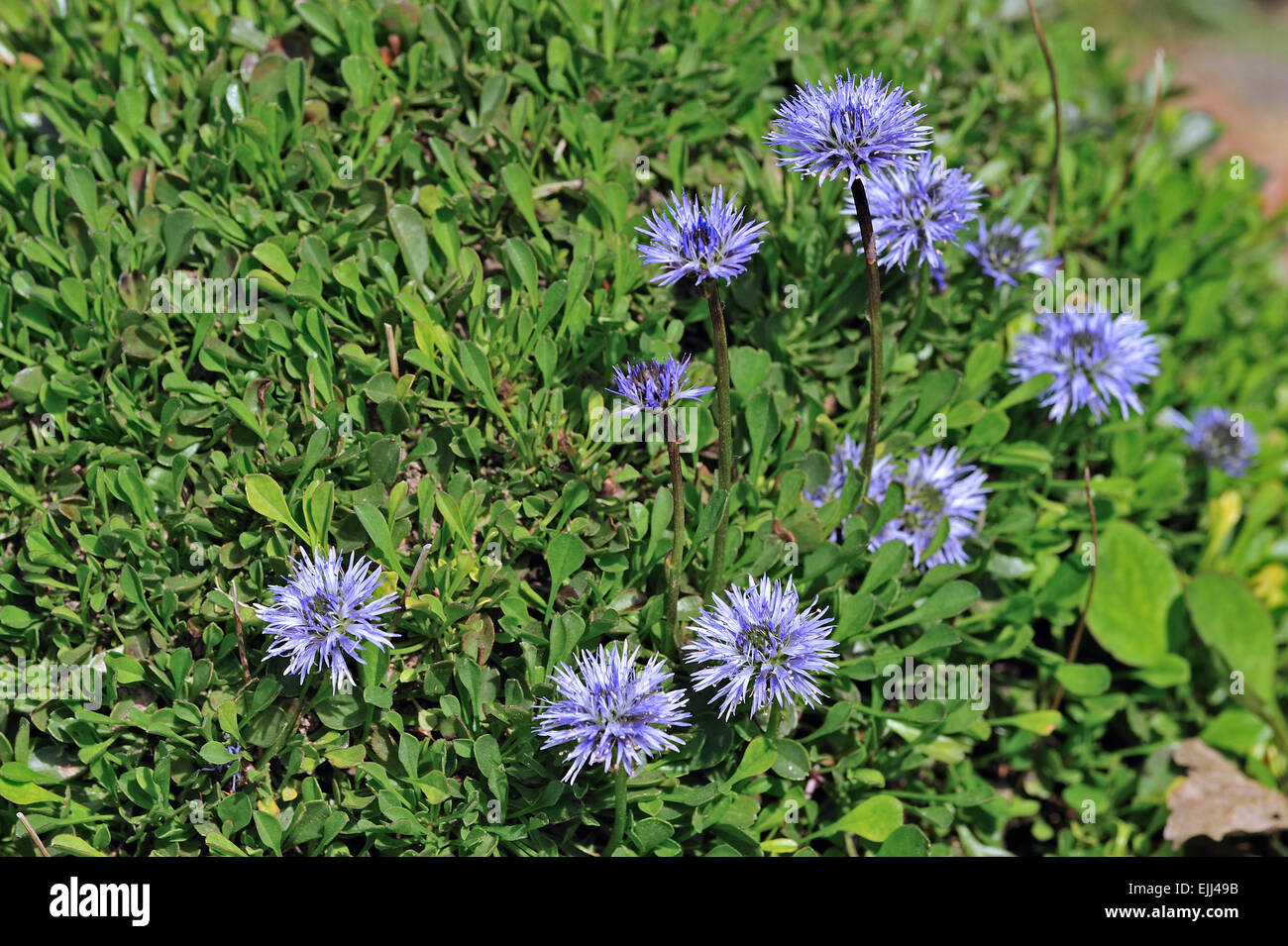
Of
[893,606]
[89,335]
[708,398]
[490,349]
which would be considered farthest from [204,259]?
[893,606]

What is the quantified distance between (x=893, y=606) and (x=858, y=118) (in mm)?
1166

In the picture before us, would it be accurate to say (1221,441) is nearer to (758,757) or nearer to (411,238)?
(758,757)

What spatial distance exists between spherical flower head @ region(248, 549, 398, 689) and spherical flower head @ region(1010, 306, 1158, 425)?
6.08ft

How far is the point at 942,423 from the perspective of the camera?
2.89 meters

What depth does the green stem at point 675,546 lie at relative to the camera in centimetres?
214

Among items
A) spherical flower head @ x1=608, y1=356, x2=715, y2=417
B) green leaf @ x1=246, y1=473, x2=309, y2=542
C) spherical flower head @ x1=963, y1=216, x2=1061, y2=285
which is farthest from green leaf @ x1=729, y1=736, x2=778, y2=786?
spherical flower head @ x1=963, y1=216, x2=1061, y2=285

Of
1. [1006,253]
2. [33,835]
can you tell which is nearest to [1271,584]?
[1006,253]

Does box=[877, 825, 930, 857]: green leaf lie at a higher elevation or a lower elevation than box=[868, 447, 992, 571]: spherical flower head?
lower

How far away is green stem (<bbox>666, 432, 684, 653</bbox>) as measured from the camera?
2136mm

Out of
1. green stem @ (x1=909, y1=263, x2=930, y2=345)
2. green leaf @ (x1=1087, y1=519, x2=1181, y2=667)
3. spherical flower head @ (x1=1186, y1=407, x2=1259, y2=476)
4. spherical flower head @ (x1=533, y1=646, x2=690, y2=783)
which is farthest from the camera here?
spherical flower head @ (x1=1186, y1=407, x2=1259, y2=476)

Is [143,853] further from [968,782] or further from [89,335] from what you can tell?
[968,782]

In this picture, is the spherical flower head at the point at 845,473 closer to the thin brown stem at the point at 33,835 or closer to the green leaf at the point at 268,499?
the green leaf at the point at 268,499

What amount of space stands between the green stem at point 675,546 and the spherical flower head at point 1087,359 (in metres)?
1.19

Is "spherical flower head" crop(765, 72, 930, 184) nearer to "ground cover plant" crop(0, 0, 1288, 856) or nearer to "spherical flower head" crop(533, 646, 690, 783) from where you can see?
"ground cover plant" crop(0, 0, 1288, 856)
